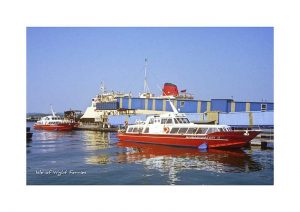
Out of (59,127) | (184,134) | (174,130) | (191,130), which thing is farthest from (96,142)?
(59,127)

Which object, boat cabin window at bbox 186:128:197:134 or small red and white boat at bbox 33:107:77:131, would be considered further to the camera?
small red and white boat at bbox 33:107:77:131

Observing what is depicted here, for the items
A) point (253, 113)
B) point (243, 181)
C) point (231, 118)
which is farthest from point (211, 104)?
point (243, 181)

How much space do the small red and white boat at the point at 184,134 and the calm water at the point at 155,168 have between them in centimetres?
93

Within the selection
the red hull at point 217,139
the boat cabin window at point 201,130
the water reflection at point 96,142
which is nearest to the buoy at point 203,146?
the red hull at point 217,139

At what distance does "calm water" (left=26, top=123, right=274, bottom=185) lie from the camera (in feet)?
60.6

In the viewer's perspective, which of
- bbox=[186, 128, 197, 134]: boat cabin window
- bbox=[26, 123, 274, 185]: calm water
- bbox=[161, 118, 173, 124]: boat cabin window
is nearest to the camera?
bbox=[26, 123, 274, 185]: calm water

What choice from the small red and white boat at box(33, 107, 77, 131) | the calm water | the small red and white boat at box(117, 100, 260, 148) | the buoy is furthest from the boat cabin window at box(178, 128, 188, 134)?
the small red and white boat at box(33, 107, 77, 131)

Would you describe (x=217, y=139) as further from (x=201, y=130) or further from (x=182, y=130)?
(x=182, y=130)

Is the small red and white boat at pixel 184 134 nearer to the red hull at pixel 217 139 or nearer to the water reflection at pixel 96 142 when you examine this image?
the red hull at pixel 217 139

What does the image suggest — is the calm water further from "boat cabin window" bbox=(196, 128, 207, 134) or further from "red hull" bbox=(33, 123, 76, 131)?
"red hull" bbox=(33, 123, 76, 131)

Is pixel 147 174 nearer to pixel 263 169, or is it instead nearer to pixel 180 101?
pixel 263 169

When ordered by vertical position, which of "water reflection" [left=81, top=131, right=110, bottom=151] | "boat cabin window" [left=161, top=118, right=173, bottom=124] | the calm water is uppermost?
"boat cabin window" [left=161, top=118, right=173, bottom=124]

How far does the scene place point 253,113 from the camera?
121 feet

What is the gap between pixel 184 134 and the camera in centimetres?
3142
